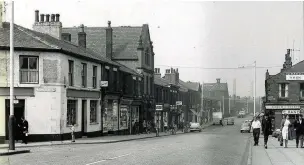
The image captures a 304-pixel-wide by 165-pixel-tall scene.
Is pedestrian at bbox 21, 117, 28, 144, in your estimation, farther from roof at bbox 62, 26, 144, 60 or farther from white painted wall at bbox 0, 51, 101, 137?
roof at bbox 62, 26, 144, 60

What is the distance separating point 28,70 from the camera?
29.3m

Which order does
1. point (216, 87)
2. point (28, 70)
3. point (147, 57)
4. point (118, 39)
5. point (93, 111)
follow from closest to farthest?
point (28, 70) → point (93, 111) → point (118, 39) → point (147, 57) → point (216, 87)

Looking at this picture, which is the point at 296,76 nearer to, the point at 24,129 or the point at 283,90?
the point at 283,90

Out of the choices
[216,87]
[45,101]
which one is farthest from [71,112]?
[216,87]

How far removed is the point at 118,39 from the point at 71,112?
83.8ft

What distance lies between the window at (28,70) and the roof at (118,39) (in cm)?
2348

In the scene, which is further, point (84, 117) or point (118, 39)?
point (118, 39)

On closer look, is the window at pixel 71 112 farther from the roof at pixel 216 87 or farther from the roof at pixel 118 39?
the roof at pixel 216 87

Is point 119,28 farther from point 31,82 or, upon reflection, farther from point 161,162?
point 161,162

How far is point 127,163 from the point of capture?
49.2 feet

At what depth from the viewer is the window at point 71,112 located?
105ft

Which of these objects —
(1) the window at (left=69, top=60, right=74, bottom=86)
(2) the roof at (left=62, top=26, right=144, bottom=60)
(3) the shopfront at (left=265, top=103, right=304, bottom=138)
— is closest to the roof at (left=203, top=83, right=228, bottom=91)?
(2) the roof at (left=62, top=26, right=144, bottom=60)

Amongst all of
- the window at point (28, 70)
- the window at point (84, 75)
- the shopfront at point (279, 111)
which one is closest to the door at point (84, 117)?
the window at point (84, 75)

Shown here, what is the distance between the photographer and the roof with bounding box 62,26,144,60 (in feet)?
178
